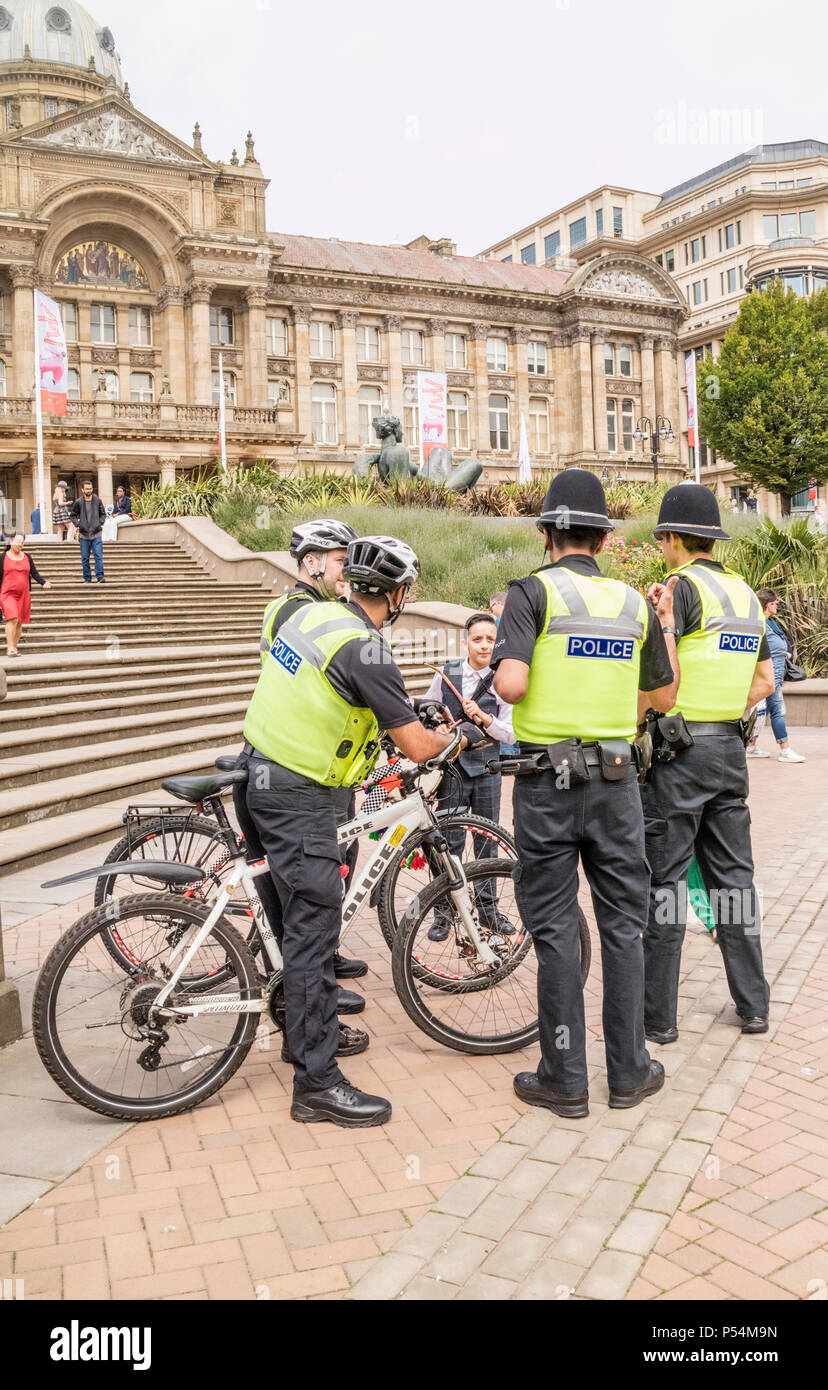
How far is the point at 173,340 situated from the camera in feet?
161

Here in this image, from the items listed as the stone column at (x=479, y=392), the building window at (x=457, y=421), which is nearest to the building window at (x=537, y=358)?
the stone column at (x=479, y=392)

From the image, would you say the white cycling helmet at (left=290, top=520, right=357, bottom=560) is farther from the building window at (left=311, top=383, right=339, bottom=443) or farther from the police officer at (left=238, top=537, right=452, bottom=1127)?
the building window at (left=311, top=383, right=339, bottom=443)

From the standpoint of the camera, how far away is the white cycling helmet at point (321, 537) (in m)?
4.65

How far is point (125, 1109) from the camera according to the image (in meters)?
3.80

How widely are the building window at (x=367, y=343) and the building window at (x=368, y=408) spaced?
155 cm

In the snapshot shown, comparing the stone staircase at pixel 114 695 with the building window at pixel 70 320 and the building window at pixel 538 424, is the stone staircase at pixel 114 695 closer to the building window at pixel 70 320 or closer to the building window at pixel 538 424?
the building window at pixel 70 320

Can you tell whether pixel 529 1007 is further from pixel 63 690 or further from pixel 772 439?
pixel 772 439

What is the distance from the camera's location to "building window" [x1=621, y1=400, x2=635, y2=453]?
210ft

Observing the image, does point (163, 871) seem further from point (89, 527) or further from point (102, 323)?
point (102, 323)

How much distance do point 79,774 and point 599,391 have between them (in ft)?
189

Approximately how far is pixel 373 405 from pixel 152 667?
4558cm

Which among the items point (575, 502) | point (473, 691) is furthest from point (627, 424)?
point (575, 502)

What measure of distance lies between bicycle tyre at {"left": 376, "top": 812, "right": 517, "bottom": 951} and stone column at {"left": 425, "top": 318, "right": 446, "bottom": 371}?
5582 cm
